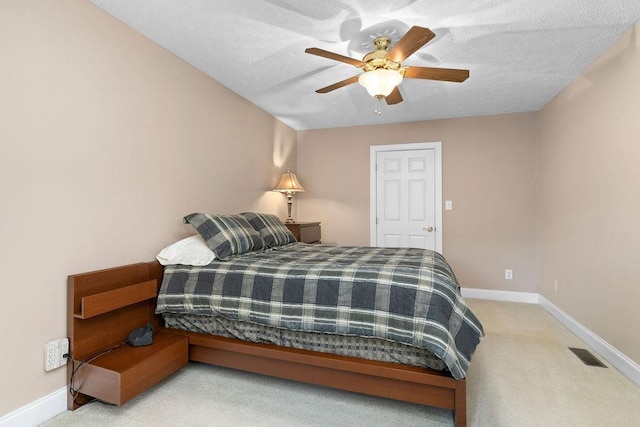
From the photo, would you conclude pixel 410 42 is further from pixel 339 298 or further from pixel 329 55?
pixel 339 298

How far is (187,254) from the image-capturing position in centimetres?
216

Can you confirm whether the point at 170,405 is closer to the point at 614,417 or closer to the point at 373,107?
the point at 614,417

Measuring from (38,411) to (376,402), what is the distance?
5.81ft

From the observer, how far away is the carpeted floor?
1597mm

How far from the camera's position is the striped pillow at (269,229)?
285cm

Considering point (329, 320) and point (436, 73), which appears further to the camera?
point (436, 73)

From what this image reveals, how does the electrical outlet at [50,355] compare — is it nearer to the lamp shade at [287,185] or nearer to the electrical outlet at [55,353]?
the electrical outlet at [55,353]

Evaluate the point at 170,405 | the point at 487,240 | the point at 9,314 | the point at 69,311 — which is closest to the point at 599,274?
the point at 487,240

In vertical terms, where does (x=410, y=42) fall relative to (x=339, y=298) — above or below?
above

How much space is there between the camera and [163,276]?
220 cm

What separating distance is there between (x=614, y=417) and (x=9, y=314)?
3.11 meters

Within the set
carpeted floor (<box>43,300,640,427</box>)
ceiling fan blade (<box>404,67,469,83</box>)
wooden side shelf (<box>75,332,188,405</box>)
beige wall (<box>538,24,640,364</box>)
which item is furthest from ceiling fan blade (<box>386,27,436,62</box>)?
wooden side shelf (<box>75,332,188,405</box>)

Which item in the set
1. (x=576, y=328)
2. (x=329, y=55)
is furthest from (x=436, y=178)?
(x=329, y=55)

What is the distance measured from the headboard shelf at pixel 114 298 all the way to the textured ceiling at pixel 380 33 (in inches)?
68.4
